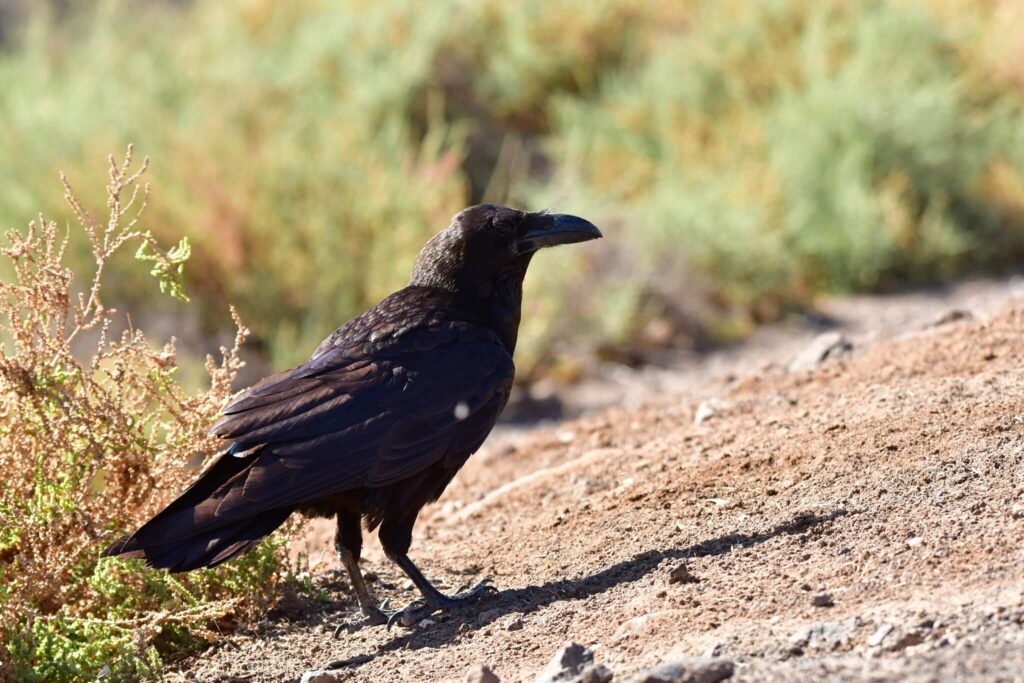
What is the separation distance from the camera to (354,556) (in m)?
4.44

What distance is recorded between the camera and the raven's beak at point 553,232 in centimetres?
490

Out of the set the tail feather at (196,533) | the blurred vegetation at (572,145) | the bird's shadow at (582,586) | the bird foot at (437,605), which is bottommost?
the bird's shadow at (582,586)

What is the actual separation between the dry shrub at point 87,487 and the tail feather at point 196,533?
0.83 feet

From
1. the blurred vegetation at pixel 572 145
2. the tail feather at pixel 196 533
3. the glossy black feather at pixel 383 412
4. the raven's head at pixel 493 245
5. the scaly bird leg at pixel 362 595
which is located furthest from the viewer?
the blurred vegetation at pixel 572 145

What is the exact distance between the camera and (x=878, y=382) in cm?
527

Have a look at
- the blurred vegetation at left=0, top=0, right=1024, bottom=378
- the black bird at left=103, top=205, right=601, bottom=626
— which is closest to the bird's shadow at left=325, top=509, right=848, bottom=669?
the black bird at left=103, top=205, right=601, bottom=626

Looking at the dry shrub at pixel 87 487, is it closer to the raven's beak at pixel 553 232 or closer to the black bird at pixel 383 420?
the black bird at pixel 383 420

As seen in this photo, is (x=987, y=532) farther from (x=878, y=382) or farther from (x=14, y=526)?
(x=14, y=526)

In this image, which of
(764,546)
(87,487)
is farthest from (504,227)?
(87,487)

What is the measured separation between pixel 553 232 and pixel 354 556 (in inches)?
55.2

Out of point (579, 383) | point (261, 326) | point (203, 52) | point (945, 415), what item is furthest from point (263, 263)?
point (945, 415)

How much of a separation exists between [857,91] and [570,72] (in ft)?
9.09

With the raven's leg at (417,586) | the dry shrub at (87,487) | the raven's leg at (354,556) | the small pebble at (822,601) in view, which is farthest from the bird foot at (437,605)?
the small pebble at (822,601)

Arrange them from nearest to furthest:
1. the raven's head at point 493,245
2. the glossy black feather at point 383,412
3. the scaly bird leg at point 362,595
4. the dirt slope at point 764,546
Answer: the dirt slope at point 764,546 < the glossy black feather at point 383,412 < the scaly bird leg at point 362,595 < the raven's head at point 493,245
